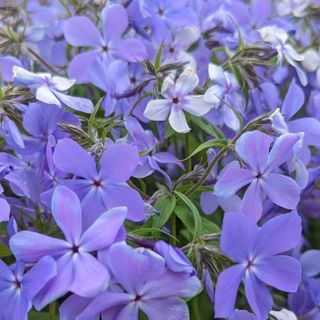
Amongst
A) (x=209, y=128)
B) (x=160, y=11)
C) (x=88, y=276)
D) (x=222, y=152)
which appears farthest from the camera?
(x=160, y=11)

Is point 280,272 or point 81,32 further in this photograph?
point 81,32

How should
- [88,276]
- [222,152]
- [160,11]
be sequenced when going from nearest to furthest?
[88,276] < [222,152] < [160,11]

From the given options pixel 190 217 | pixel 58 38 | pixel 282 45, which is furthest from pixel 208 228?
pixel 58 38

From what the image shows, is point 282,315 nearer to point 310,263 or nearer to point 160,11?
point 310,263

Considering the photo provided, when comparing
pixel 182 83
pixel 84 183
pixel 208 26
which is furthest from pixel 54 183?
pixel 208 26

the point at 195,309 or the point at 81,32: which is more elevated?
the point at 81,32

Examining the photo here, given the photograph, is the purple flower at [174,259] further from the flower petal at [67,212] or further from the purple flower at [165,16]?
the purple flower at [165,16]

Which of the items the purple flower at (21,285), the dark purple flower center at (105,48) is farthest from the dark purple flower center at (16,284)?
the dark purple flower center at (105,48)

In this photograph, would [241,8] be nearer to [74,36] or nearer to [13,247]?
[74,36]
